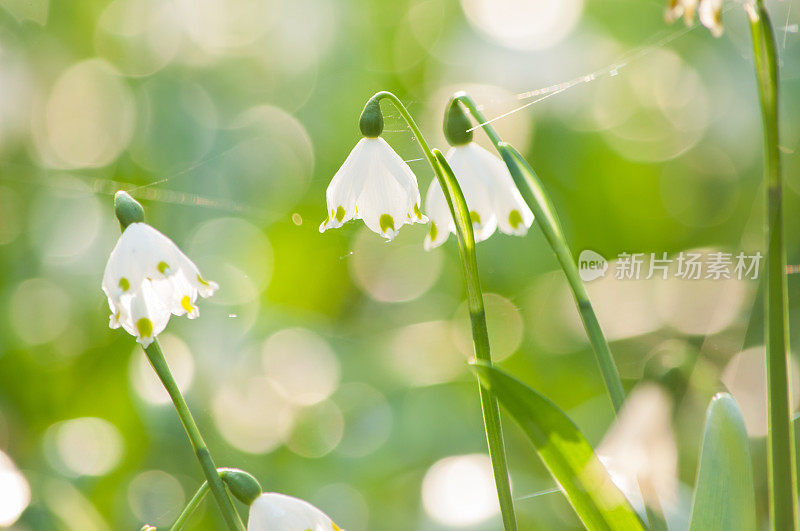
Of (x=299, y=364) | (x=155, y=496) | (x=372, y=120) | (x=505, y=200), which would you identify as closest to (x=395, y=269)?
(x=299, y=364)

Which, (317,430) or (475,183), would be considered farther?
(317,430)

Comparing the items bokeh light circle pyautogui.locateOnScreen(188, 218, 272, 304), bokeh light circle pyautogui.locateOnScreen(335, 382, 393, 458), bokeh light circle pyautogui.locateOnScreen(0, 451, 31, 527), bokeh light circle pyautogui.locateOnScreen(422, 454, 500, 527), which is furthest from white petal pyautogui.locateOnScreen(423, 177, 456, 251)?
bokeh light circle pyautogui.locateOnScreen(188, 218, 272, 304)

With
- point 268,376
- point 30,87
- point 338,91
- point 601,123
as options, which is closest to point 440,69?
point 338,91

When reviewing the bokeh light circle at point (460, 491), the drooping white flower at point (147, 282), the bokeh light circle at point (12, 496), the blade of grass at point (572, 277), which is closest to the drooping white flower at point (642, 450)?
the blade of grass at point (572, 277)

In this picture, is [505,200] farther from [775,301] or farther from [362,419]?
[362,419]

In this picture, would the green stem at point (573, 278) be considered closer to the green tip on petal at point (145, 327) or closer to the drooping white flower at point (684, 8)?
the drooping white flower at point (684, 8)

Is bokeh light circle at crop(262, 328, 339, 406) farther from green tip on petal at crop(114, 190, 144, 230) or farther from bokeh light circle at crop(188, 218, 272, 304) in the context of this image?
green tip on petal at crop(114, 190, 144, 230)

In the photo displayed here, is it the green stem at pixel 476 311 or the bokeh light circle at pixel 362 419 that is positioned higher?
the bokeh light circle at pixel 362 419

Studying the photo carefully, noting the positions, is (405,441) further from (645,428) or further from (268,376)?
(645,428)
